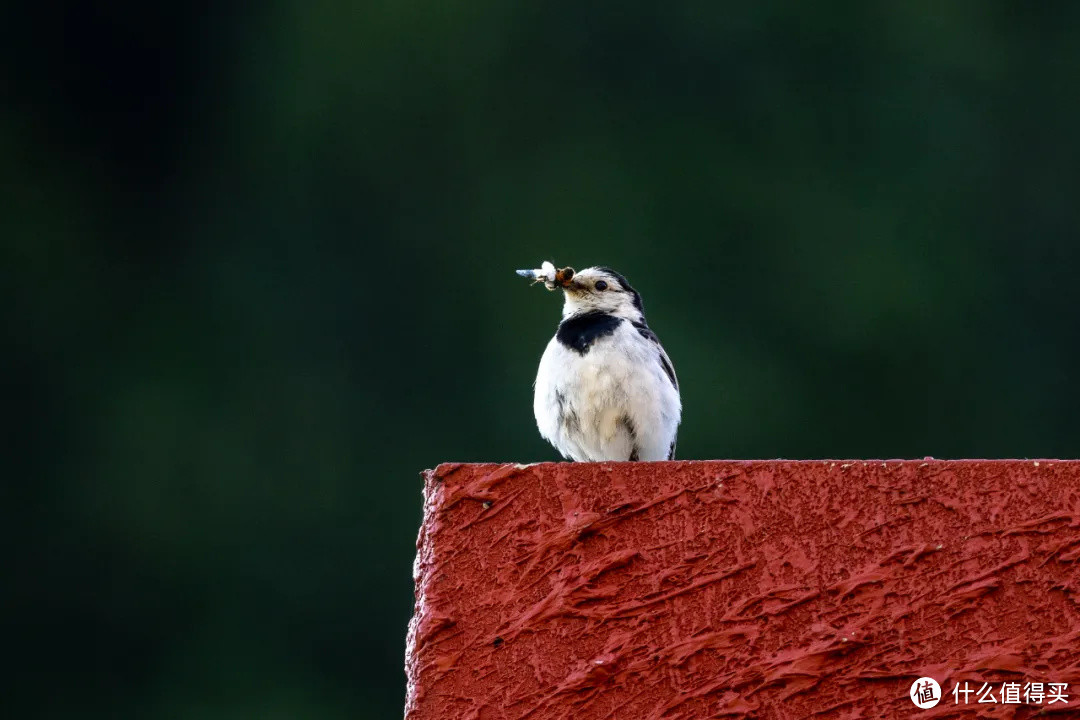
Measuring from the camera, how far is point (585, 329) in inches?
145

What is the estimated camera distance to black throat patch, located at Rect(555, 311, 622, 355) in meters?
3.59

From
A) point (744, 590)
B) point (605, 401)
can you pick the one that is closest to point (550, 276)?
point (605, 401)

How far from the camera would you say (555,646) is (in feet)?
5.21

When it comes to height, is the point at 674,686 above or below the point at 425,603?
below

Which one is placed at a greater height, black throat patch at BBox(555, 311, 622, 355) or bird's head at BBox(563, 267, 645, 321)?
bird's head at BBox(563, 267, 645, 321)

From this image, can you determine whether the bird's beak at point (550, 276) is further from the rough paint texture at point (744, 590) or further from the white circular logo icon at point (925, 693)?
the white circular logo icon at point (925, 693)

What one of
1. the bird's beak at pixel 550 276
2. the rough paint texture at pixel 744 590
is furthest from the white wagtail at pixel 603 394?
the rough paint texture at pixel 744 590

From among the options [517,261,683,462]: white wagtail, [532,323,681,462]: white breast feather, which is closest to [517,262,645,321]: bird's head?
[517,261,683,462]: white wagtail

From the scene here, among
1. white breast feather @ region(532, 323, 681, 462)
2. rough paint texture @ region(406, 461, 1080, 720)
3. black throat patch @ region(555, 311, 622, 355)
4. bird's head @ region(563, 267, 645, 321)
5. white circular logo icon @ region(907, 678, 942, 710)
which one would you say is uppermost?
bird's head @ region(563, 267, 645, 321)

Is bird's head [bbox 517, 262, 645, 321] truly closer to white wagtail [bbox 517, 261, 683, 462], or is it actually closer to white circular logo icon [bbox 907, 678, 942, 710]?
white wagtail [bbox 517, 261, 683, 462]

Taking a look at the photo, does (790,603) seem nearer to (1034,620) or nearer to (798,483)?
(798,483)

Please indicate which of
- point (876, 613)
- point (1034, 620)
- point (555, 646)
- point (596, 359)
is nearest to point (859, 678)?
point (876, 613)

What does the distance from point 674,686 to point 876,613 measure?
24 centimetres

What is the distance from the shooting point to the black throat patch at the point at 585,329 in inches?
141
